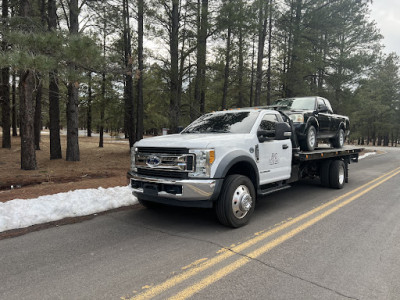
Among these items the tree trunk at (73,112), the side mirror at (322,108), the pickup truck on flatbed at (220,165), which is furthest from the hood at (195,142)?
the tree trunk at (73,112)

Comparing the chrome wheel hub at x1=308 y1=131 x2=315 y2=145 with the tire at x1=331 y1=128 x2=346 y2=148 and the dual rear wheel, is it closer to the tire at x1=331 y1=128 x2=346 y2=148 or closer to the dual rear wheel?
the dual rear wheel

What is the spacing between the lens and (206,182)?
13.9 feet

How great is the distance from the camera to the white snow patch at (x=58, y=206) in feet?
15.9

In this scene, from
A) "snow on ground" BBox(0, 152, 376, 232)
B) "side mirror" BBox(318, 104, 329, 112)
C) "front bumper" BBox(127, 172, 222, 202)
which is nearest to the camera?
"front bumper" BBox(127, 172, 222, 202)

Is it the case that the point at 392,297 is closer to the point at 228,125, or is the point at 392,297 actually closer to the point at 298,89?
the point at 228,125

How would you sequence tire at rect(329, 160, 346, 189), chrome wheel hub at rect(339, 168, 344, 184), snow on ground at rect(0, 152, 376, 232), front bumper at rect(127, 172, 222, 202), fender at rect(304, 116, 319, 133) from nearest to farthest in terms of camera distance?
front bumper at rect(127, 172, 222, 202) → snow on ground at rect(0, 152, 376, 232) → fender at rect(304, 116, 319, 133) → tire at rect(329, 160, 346, 189) → chrome wheel hub at rect(339, 168, 344, 184)

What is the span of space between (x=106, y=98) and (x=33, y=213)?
13988 mm

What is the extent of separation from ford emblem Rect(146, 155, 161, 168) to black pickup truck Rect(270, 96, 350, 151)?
4308 mm

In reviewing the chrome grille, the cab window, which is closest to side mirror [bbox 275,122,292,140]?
the cab window

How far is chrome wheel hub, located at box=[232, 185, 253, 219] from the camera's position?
4.62 meters

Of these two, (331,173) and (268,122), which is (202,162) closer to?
(268,122)

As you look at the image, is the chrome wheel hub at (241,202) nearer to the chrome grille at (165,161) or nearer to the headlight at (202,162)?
the headlight at (202,162)

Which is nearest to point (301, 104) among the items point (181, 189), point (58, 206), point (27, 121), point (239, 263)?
point (181, 189)

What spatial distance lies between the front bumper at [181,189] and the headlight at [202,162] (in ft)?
0.36
